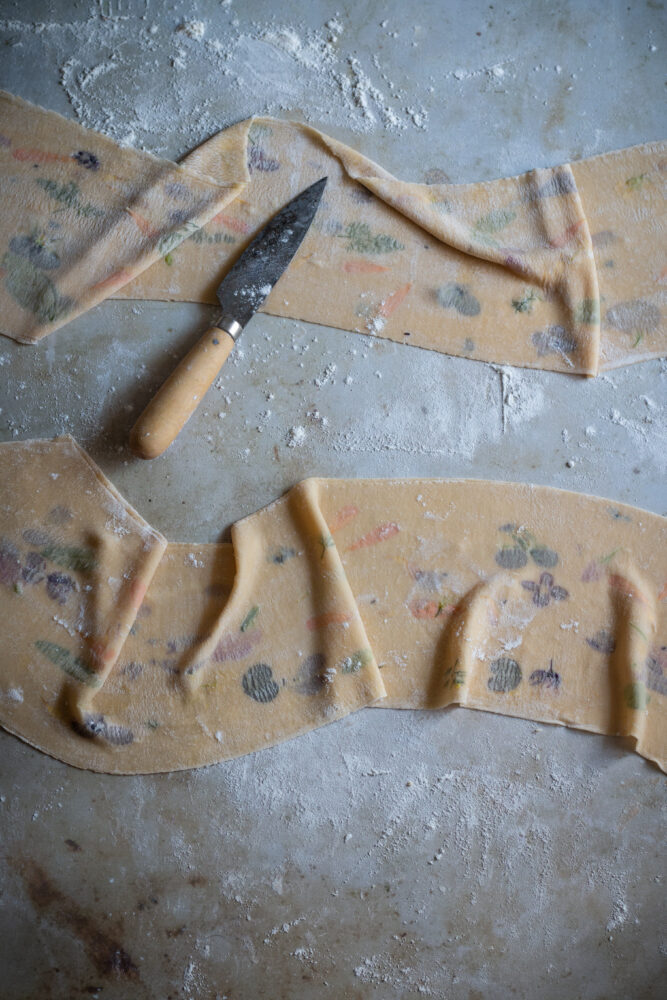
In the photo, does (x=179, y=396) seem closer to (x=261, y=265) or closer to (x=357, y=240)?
(x=261, y=265)

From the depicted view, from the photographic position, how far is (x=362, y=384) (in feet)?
3.00

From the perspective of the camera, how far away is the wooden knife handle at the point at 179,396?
83cm

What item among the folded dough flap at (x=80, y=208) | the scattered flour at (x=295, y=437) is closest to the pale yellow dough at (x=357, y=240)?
the folded dough flap at (x=80, y=208)

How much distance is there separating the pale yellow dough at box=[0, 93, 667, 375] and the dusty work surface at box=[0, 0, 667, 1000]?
0.10 ft

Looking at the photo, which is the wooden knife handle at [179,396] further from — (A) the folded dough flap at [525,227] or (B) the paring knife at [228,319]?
(A) the folded dough flap at [525,227]

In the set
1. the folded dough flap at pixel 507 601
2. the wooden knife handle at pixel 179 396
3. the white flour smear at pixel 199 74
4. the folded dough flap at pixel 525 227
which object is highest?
the white flour smear at pixel 199 74

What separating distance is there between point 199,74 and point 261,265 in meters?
0.27

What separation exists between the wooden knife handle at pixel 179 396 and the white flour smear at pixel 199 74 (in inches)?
11.0

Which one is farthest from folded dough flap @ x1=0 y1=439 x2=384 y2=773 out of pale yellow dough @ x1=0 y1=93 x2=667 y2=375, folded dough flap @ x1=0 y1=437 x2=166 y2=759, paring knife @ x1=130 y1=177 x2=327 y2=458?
pale yellow dough @ x1=0 y1=93 x2=667 y2=375

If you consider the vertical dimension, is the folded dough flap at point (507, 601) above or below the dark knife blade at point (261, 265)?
below

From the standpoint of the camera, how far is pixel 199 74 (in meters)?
0.92

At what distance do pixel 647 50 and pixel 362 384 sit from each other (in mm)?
592

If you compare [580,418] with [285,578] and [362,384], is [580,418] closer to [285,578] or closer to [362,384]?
[362,384]

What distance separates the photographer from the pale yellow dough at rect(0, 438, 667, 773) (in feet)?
2.84
